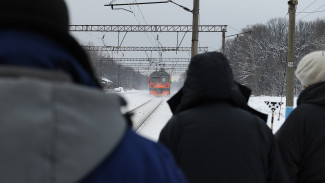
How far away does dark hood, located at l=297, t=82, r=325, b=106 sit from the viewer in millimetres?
2568

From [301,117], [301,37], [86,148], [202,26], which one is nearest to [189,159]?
[301,117]

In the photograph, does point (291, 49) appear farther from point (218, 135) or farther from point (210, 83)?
point (218, 135)

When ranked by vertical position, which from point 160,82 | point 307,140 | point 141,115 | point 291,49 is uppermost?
point 291,49

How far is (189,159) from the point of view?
7.36 feet

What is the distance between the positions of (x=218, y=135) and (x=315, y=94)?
3.11 ft

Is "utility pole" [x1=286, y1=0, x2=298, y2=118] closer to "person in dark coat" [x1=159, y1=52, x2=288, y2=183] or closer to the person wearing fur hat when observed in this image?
"person in dark coat" [x1=159, y1=52, x2=288, y2=183]

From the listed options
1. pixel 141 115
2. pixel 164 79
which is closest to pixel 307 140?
pixel 141 115

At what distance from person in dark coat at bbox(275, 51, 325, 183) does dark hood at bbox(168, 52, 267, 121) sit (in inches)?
17.8

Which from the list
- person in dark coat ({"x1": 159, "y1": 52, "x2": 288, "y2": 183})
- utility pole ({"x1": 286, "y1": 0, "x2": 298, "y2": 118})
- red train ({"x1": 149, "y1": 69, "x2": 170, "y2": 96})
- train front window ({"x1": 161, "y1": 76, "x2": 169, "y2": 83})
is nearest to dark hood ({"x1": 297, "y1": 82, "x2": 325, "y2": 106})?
person in dark coat ({"x1": 159, "y1": 52, "x2": 288, "y2": 183})

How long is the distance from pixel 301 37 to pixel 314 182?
5684 centimetres

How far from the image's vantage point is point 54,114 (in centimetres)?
80

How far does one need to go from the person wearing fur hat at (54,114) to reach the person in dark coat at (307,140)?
5.87 feet

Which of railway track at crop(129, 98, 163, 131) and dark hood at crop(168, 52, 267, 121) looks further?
railway track at crop(129, 98, 163, 131)

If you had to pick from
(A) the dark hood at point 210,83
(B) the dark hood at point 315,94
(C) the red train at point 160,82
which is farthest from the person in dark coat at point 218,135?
(C) the red train at point 160,82
